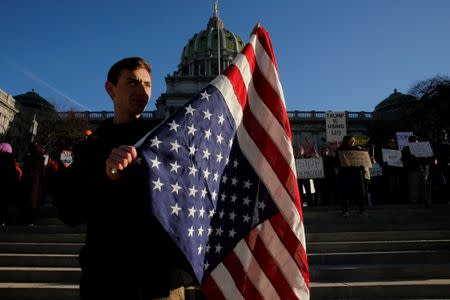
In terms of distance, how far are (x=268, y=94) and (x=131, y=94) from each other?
0.94 meters

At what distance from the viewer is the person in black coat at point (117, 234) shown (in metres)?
1.49

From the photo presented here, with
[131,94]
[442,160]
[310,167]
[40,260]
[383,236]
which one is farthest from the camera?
[310,167]

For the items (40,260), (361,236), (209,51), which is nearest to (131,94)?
(40,260)

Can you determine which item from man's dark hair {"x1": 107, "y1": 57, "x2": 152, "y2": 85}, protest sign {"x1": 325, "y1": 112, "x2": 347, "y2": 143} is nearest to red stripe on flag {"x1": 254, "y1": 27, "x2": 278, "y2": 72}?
man's dark hair {"x1": 107, "y1": 57, "x2": 152, "y2": 85}

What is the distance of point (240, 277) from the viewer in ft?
6.77

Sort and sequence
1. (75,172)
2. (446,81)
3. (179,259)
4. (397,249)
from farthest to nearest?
(446,81), (397,249), (75,172), (179,259)

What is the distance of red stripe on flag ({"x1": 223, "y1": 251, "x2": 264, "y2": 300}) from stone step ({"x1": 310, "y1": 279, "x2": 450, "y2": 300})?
289cm

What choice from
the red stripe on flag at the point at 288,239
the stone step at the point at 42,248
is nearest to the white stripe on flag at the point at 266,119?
the red stripe on flag at the point at 288,239

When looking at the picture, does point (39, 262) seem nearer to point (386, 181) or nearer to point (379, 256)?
point (379, 256)

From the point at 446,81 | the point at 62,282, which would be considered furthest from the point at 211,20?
the point at 62,282

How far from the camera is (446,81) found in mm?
42156

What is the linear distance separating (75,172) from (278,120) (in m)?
1.25

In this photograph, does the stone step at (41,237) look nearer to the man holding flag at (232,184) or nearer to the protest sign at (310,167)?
the man holding flag at (232,184)

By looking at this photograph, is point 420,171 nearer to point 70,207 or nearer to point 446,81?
point 70,207
